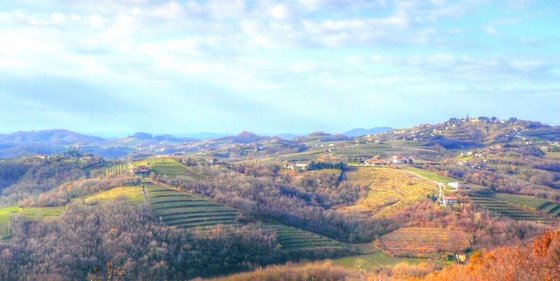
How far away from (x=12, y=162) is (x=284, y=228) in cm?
5834

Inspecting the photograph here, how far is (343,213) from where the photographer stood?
231ft

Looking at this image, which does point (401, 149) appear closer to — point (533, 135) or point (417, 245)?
point (533, 135)

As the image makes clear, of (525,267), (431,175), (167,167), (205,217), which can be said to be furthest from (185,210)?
(431,175)

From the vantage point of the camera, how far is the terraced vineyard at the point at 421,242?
182ft

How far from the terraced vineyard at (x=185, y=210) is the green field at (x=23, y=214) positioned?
10489 mm

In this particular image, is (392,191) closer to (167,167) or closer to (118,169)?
(167,167)

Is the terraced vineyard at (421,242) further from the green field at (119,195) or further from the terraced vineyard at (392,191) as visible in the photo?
the green field at (119,195)

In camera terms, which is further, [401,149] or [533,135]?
[533,135]

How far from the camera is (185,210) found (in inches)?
2256

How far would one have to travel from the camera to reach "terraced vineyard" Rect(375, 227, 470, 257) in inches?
2182

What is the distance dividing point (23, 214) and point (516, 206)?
63.3 m

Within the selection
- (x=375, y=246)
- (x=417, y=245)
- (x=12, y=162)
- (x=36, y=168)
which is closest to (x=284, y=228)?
(x=375, y=246)

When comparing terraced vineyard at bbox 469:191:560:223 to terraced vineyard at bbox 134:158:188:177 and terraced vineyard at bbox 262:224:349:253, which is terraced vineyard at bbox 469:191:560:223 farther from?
terraced vineyard at bbox 134:158:188:177

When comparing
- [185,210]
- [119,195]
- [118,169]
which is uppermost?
[118,169]
